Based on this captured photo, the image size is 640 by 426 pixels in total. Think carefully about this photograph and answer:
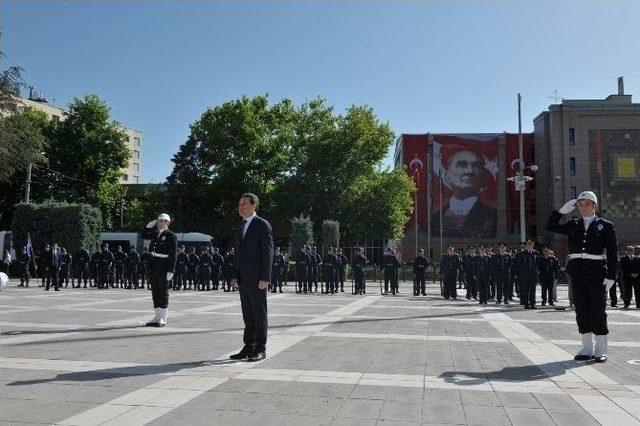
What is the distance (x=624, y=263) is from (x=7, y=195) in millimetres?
49282

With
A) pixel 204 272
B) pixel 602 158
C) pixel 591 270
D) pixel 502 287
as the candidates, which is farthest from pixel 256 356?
pixel 602 158

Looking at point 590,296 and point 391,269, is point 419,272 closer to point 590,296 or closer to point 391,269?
point 391,269

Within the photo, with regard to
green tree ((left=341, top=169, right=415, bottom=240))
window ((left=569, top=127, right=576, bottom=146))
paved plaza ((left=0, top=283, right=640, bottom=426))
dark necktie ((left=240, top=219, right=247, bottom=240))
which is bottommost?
paved plaza ((left=0, top=283, right=640, bottom=426))

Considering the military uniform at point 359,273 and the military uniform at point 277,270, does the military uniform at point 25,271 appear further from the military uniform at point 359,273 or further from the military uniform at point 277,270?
the military uniform at point 359,273

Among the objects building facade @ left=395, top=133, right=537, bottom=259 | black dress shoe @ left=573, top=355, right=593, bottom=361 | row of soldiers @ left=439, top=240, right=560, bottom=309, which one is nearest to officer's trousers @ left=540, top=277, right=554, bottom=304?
row of soldiers @ left=439, top=240, right=560, bottom=309

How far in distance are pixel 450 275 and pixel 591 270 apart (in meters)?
14.2

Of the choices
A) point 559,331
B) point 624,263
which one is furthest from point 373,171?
point 559,331

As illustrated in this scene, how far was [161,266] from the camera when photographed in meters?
10.5

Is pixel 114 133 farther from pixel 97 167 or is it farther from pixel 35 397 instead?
pixel 35 397

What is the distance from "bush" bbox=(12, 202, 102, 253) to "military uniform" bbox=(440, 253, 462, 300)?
22720 mm

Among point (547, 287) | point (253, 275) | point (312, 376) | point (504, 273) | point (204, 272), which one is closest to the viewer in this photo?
point (312, 376)

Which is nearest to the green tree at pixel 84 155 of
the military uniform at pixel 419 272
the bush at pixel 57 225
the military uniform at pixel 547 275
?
the bush at pixel 57 225

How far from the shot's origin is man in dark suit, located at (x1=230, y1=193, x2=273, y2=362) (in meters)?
6.85

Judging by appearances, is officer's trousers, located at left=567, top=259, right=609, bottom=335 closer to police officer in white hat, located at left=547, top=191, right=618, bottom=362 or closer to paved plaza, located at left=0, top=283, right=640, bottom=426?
police officer in white hat, located at left=547, top=191, right=618, bottom=362
